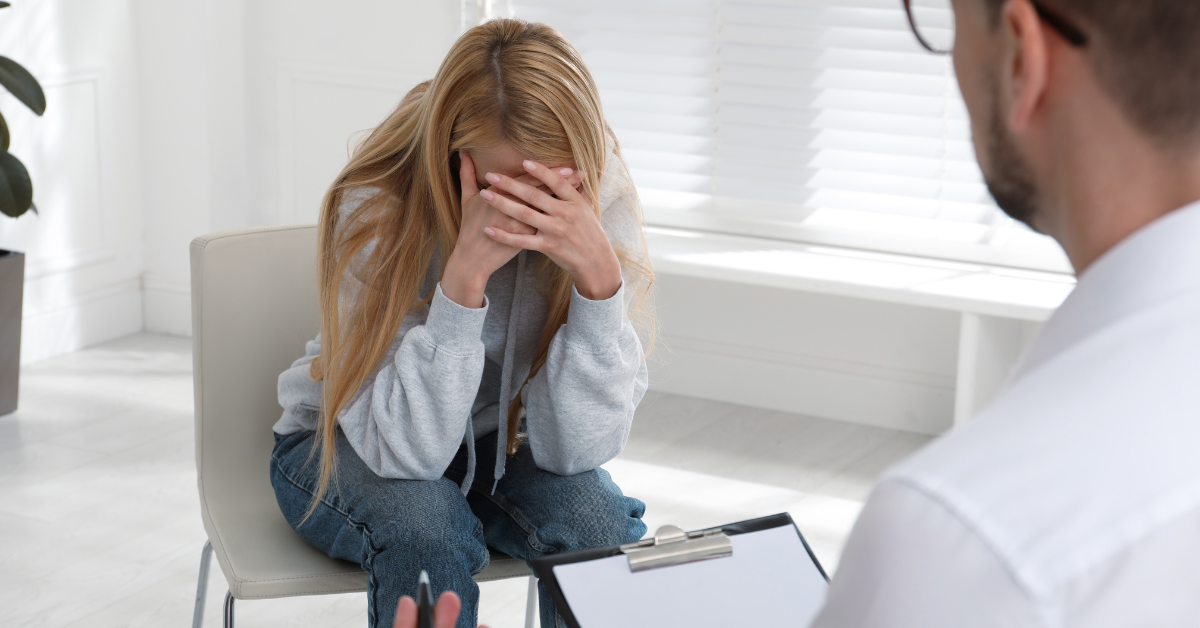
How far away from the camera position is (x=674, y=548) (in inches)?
34.7

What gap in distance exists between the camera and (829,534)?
216cm

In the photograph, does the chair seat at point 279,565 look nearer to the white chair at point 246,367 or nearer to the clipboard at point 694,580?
the white chair at point 246,367

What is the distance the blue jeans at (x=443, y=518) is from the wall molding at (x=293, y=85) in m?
1.85

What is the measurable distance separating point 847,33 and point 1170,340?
2342mm

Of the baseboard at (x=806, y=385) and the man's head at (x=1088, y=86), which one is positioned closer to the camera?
the man's head at (x=1088, y=86)

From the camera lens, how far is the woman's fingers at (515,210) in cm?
118

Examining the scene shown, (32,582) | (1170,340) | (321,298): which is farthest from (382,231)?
(32,582)

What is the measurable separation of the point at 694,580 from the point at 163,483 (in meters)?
1.75

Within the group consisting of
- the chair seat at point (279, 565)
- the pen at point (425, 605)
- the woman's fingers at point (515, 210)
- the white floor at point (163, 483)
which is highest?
the woman's fingers at point (515, 210)

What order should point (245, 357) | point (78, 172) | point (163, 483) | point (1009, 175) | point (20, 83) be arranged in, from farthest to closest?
1. point (78, 172)
2. point (20, 83)
3. point (163, 483)
4. point (245, 357)
5. point (1009, 175)

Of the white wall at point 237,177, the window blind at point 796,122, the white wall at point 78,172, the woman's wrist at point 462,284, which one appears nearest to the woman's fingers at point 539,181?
the woman's wrist at point 462,284

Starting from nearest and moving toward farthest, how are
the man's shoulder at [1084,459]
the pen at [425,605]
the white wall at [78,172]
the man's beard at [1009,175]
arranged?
the man's shoulder at [1084,459] → the man's beard at [1009,175] → the pen at [425,605] → the white wall at [78,172]

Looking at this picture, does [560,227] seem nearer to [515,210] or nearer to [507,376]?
[515,210]

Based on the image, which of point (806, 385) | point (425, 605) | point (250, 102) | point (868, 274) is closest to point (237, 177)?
point (250, 102)
